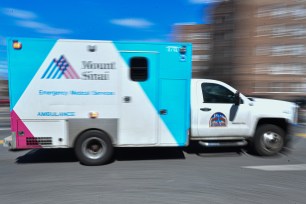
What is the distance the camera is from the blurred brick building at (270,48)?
47.3 m

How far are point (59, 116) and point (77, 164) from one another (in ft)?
3.98

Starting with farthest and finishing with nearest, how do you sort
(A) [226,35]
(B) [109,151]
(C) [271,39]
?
(A) [226,35]
(C) [271,39]
(B) [109,151]

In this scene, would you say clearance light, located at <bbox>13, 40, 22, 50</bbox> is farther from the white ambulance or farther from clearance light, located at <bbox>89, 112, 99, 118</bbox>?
clearance light, located at <bbox>89, 112, 99, 118</bbox>

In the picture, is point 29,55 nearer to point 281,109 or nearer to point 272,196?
point 272,196

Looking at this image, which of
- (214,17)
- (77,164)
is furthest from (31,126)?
(214,17)

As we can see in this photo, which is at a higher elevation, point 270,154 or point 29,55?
point 29,55

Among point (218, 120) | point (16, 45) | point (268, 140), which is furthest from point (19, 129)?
point (268, 140)

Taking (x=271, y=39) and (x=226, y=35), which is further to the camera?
(x=226, y=35)

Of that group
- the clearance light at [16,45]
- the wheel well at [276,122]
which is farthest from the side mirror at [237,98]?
the clearance light at [16,45]

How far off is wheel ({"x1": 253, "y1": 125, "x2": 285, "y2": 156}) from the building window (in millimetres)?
3282

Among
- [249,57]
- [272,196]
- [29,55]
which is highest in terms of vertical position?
[249,57]

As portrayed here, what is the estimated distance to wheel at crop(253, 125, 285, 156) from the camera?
669 cm

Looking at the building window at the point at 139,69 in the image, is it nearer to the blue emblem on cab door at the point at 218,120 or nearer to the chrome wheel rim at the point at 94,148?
the chrome wheel rim at the point at 94,148

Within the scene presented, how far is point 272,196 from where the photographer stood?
4352mm
